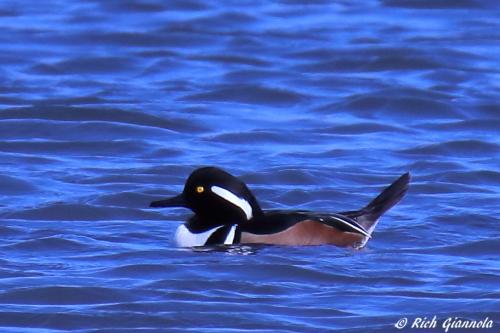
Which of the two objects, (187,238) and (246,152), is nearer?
(187,238)

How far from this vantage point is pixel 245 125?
1723cm

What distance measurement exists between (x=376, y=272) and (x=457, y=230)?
1.86m

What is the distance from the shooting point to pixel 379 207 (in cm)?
1267

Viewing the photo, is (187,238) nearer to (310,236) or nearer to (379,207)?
(310,236)

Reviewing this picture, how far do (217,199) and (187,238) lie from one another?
0.44 metres

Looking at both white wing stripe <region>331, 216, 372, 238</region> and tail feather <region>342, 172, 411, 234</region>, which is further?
tail feather <region>342, 172, 411, 234</region>

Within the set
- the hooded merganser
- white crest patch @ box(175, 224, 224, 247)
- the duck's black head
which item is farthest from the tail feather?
white crest patch @ box(175, 224, 224, 247)

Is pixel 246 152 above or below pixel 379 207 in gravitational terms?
above

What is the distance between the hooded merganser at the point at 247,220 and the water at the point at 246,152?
12 cm

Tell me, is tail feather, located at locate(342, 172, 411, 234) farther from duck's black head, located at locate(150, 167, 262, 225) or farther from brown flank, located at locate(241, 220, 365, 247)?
duck's black head, located at locate(150, 167, 262, 225)

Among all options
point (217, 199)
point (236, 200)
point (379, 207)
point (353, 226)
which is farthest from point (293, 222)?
point (379, 207)

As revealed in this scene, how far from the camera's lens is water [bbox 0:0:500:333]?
35.3 feet

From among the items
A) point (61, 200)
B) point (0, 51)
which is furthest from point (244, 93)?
point (61, 200)

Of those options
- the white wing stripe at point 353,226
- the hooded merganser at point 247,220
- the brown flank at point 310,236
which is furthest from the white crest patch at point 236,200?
the white wing stripe at point 353,226
